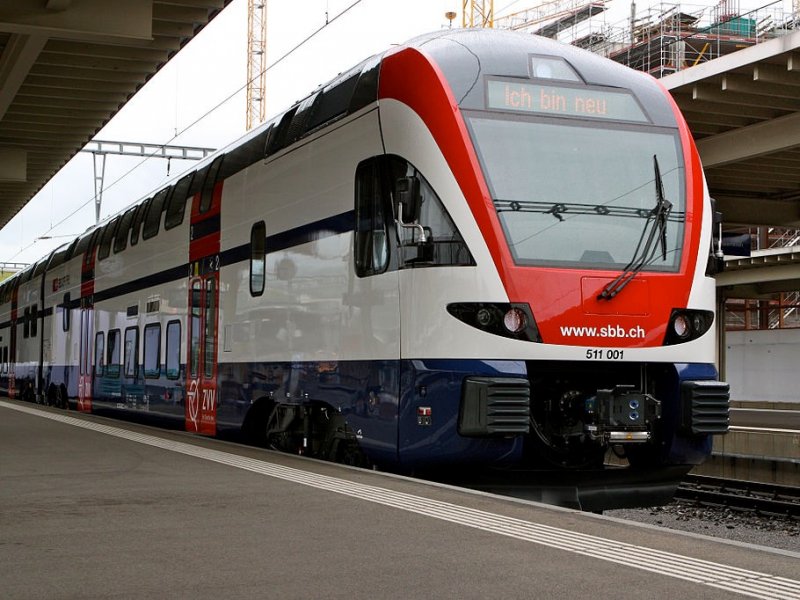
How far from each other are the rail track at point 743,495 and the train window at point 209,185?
748 centimetres

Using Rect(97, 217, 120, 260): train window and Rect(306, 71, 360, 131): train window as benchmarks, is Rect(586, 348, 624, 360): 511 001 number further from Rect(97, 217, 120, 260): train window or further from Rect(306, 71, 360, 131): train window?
Rect(97, 217, 120, 260): train window

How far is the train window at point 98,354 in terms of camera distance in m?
20.5

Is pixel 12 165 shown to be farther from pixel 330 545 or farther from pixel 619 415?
pixel 330 545

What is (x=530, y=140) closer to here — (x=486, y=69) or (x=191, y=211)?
(x=486, y=69)

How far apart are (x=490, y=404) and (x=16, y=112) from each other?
15.8 meters

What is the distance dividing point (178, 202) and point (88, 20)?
8.88 feet

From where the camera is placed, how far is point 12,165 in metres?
25.1

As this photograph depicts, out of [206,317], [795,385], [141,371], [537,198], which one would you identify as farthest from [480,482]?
[795,385]

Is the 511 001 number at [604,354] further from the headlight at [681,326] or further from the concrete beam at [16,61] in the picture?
the concrete beam at [16,61]

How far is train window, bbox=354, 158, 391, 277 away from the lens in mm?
9586

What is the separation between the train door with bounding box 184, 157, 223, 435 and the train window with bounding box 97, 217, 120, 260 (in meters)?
5.55

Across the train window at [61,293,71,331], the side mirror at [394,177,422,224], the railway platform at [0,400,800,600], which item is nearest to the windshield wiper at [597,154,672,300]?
the side mirror at [394,177,422,224]

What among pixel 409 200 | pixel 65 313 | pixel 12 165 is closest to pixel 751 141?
pixel 409 200

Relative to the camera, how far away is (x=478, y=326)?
8.74 m
